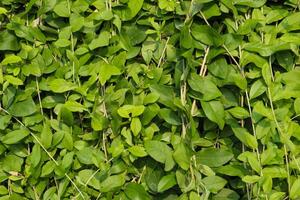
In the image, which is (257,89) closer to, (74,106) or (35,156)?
(74,106)

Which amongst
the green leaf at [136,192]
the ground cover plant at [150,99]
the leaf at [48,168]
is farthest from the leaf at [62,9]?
the green leaf at [136,192]

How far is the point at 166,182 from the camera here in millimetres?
1323

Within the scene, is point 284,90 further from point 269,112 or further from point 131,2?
point 131,2

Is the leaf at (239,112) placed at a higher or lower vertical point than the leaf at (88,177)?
higher

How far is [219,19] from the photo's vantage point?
4.55 ft

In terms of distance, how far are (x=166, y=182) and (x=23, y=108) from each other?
0.49m

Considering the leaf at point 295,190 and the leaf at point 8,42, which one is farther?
the leaf at point 8,42

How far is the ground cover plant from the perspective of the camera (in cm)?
131

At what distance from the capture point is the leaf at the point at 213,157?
1322 millimetres

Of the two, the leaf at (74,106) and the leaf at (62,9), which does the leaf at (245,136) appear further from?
the leaf at (62,9)

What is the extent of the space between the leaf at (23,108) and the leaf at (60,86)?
0.28 ft

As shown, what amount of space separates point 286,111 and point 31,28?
81 cm

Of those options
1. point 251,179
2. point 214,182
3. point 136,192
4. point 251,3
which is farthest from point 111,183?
point 251,3

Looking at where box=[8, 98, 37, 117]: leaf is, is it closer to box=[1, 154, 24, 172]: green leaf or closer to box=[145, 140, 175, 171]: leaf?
box=[1, 154, 24, 172]: green leaf
